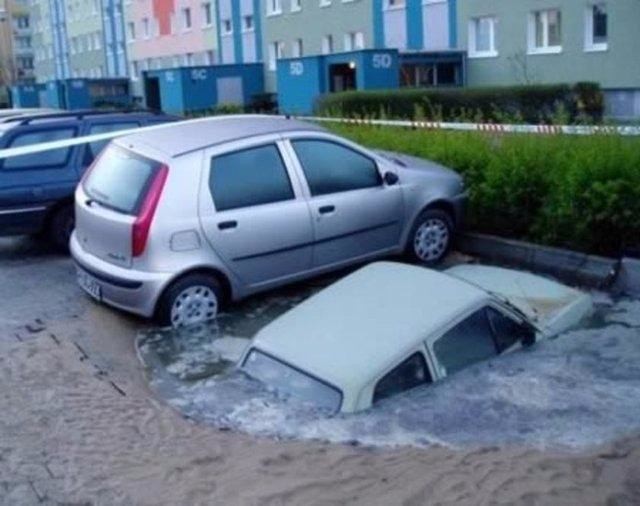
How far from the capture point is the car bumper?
771cm

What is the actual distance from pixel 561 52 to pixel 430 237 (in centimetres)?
2057

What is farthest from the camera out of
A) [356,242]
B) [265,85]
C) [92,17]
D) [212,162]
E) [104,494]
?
[92,17]

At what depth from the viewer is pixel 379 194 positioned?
354 inches

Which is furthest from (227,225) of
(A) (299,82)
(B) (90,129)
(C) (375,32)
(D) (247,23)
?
(D) (247,23)

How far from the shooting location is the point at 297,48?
43.0 meters

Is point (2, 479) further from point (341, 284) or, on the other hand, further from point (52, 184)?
point (52, 184)

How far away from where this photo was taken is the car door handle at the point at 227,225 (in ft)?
26.1

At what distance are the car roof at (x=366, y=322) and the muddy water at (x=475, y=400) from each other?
0.26 meters

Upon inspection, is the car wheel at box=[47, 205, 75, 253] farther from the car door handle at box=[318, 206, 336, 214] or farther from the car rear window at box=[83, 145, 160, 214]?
the car door handle at box=[318, 206, 336, 214]

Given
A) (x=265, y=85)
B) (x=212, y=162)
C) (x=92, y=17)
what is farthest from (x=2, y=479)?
(x=92, y=17)

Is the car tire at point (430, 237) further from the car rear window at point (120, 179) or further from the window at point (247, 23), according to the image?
the window at point (247, 23)

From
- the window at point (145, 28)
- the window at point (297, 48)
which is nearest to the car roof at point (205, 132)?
the window at point (297, 48)

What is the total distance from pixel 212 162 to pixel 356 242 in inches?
62.6

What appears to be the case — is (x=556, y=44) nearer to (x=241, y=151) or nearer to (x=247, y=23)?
(x=247, y=23)
